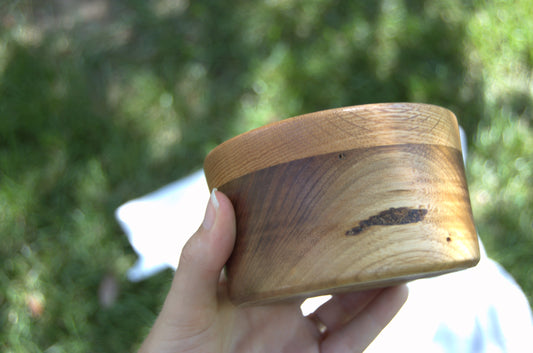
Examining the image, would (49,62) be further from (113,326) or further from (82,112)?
(113,326)

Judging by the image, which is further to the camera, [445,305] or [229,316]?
[445,305]

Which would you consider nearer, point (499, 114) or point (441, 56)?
point (499, 114)

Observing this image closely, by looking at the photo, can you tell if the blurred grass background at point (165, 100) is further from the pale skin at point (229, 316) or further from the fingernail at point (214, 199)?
the fingernail at point (214, 199)

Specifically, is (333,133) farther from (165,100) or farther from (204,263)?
(165,100)

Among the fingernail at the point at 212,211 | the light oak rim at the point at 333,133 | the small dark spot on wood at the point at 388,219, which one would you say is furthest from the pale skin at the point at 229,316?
the small dark spot on wood at the point at 388,219

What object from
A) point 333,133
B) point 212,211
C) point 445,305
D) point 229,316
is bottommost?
point 445,305

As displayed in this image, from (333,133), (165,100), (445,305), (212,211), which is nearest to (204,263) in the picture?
(212,211)

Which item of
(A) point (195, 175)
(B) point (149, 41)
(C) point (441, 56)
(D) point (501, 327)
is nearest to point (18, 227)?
(A) point (195, 175)

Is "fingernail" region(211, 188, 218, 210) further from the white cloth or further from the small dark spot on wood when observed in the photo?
the white cloth
